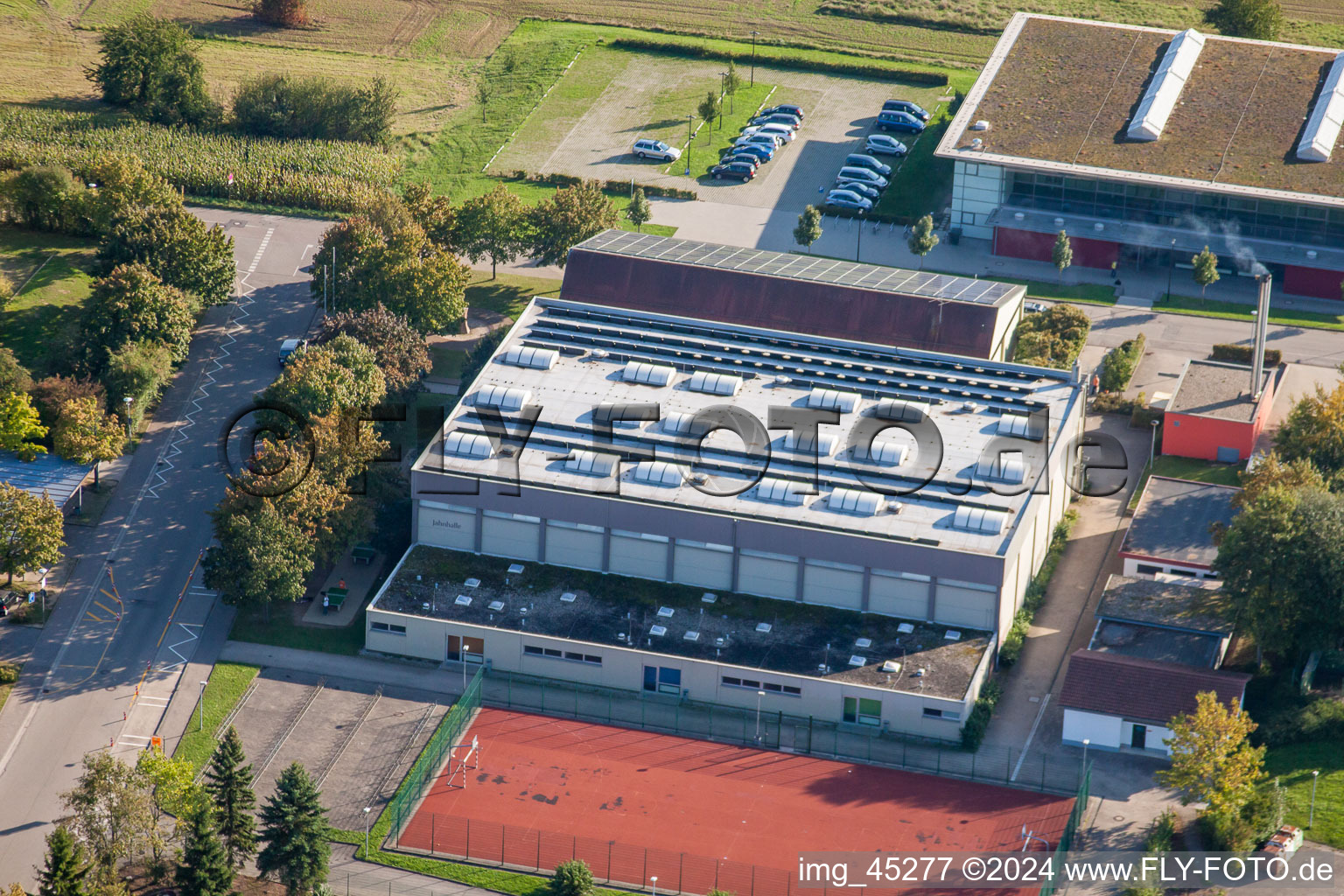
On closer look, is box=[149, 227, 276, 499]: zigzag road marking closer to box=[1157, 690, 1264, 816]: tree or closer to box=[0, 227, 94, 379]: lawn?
box=[0, 227, 94, 379]: lawn

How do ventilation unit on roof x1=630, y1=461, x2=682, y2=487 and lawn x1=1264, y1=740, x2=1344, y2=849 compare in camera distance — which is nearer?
lawn x1=1264, y1=740, x2=1344, y2=849

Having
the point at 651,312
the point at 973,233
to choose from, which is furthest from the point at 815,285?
the point at 973,233

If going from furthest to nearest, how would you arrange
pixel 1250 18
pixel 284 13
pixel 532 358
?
pixel 284 13
pixel 1250 18
pixel 532 358

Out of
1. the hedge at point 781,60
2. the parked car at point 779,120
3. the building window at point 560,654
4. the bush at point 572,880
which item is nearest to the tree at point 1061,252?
the parked car at point 779,120

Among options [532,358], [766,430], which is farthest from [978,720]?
[532,358]

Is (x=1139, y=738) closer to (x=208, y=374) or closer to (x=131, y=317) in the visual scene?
(x=208, y=374)

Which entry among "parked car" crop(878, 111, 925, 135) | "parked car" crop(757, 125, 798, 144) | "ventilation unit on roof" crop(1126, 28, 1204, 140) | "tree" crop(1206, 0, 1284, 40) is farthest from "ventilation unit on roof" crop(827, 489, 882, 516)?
"tree" crop(1206, 0, 1284, 40)
